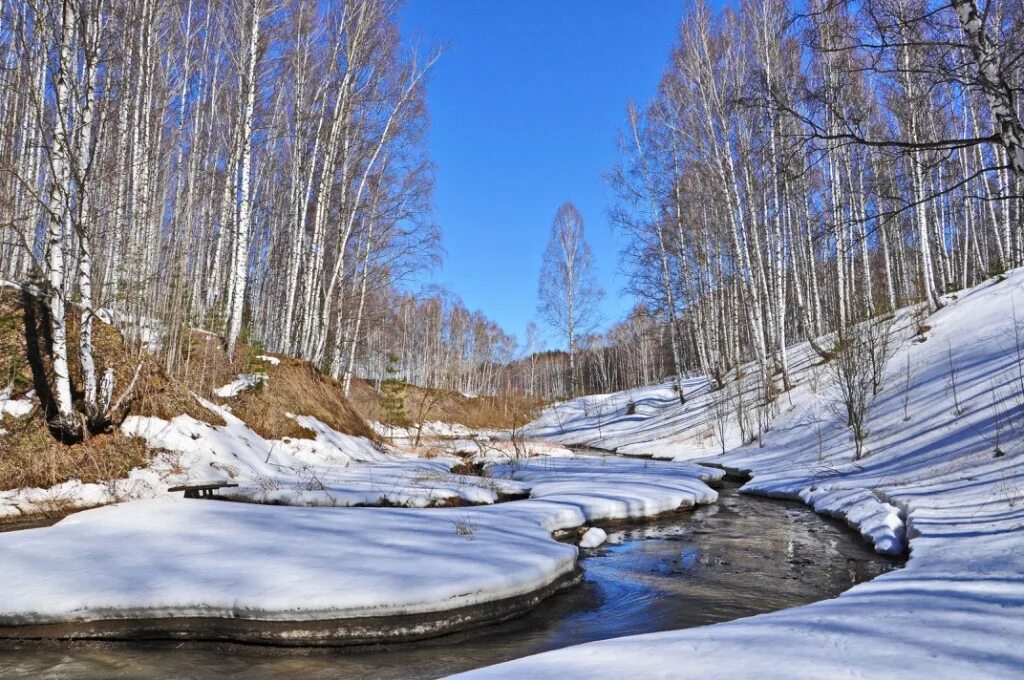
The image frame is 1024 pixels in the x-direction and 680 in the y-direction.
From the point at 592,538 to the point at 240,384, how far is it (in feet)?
24.1

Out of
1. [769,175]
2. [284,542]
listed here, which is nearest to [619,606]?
[284,542]

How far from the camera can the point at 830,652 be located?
7.04ft

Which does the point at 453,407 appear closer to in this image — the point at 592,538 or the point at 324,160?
the point at 324,160

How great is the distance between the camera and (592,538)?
571cm

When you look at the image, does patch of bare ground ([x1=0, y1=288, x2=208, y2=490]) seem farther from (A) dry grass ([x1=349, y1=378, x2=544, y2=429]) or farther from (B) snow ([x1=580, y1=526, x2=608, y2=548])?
(A) dry grass ([x1=349, y1=378, x2=544, y2=429])

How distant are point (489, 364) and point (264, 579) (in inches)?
1959

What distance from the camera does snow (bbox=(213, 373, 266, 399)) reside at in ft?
31.8

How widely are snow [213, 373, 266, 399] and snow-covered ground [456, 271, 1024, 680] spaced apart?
8902mm

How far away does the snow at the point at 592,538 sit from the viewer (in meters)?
5.65

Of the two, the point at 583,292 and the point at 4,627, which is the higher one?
the point at 583,292

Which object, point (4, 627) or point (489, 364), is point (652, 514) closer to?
point (4, 627)

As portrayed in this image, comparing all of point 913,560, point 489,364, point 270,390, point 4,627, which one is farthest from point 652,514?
point 489,364

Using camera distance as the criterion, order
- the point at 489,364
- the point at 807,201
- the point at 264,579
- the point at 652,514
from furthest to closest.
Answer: the point at 489,364
the point at 807,201
the point at 652,514
the point at 264,579

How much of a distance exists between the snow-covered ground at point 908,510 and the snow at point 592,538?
102 inches
